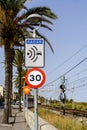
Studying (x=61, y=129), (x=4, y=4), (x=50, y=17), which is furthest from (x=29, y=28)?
(x=61, y=129)

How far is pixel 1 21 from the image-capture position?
31328 mm

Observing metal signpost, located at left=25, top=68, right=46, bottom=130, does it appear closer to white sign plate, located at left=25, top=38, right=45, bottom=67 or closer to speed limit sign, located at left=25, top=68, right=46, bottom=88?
speed limit sign, located at left=25, top=68, right=46, bottom=88

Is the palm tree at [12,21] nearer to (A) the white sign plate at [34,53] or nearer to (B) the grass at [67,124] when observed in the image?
(B) the grass at [67,124]

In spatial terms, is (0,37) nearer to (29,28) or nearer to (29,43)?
(29,28)

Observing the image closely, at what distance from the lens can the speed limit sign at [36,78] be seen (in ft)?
41.8

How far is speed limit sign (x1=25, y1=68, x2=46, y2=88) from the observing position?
12.7 metres

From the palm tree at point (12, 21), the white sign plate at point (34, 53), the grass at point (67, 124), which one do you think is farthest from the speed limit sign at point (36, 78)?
the palm tree at point (12, 21)

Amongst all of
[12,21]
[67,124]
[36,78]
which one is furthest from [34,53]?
[12,21]

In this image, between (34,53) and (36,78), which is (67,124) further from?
(34,53)

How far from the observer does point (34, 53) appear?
12.9m

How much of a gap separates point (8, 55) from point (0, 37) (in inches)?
69.8

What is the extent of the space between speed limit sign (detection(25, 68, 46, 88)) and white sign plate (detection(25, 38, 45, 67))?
19 cm

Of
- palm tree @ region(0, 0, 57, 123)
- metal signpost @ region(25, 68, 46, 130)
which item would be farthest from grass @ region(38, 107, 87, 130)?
palm tree @ region(0, 0, 57, 123)

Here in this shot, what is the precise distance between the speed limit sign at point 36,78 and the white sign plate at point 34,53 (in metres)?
0.19
